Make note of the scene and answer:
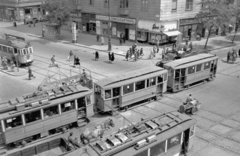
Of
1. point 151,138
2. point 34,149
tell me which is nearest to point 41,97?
point 34,149

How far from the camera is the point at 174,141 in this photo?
41.1ft

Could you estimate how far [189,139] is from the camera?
535 inches

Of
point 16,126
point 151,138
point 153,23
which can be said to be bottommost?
point 16,126

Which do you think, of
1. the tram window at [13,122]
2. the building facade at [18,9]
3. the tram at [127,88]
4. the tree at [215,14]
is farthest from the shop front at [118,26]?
the tram window at [13,122]

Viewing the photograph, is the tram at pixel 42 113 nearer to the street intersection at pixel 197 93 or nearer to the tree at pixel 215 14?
the street intersection at pixel 197 93

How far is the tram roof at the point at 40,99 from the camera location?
47.8 ft

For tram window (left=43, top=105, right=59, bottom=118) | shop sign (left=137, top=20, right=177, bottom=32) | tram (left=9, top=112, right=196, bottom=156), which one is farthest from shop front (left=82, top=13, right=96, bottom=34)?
tram (left=9, top=112, right=196, bottom=156)

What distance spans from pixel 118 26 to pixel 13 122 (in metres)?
36.0

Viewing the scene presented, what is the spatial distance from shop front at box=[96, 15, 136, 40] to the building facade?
3061 cm

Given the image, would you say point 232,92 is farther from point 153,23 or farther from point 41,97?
point 153,23

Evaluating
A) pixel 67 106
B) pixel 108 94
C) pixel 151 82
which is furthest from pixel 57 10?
pixel 67 106

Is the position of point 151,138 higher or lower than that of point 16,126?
higher

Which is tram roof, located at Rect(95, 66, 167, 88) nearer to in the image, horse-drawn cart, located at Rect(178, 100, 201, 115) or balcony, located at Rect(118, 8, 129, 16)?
horse-drawn cart, located at Rect(178, 100, 201, 115)

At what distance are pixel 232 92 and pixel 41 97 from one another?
17.6m
